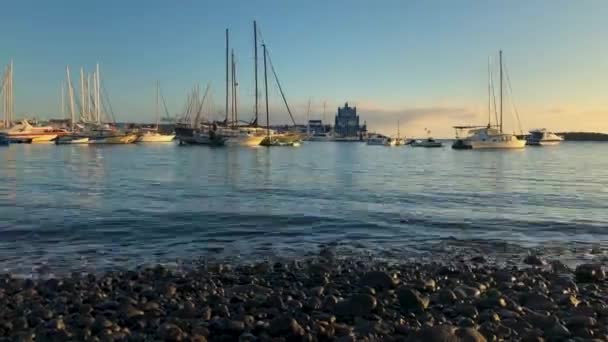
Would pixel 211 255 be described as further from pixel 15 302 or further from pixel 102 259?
pixel 15 302

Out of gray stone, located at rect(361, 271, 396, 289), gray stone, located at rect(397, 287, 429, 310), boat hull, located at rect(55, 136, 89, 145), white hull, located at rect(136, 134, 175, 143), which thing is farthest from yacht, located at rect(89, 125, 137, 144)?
gray stone, located at rect(397, 287, 429, 310)

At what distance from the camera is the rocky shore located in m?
6.48

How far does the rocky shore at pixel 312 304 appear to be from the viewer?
648cm

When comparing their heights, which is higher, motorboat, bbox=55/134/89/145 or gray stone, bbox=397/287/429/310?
motorboat, bbox=55/134/89/145

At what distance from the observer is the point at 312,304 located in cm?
768

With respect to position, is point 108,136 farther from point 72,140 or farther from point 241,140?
point 241,140

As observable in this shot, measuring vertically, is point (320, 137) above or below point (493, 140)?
above

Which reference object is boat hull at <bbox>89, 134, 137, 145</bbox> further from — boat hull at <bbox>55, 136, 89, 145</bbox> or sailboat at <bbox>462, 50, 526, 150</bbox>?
sailboat at <bbox>462, 50, 526, 150</bbox>

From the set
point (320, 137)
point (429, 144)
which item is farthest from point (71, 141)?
point (320, 137)

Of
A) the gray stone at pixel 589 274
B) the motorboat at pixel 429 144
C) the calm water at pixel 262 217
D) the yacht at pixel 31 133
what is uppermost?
the yacht at pixel 31 133

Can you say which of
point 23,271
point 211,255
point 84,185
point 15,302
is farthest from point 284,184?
point 15,302

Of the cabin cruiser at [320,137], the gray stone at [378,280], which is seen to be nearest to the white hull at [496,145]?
the gray stone at [378,280]

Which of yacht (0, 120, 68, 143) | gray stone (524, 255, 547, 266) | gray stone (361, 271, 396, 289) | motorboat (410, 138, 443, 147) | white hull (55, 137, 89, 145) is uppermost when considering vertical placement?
yacht (0, 120, 68, 143)

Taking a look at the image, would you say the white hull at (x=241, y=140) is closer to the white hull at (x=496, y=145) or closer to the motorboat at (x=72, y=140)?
the motorboat at (x=72, y=140)
